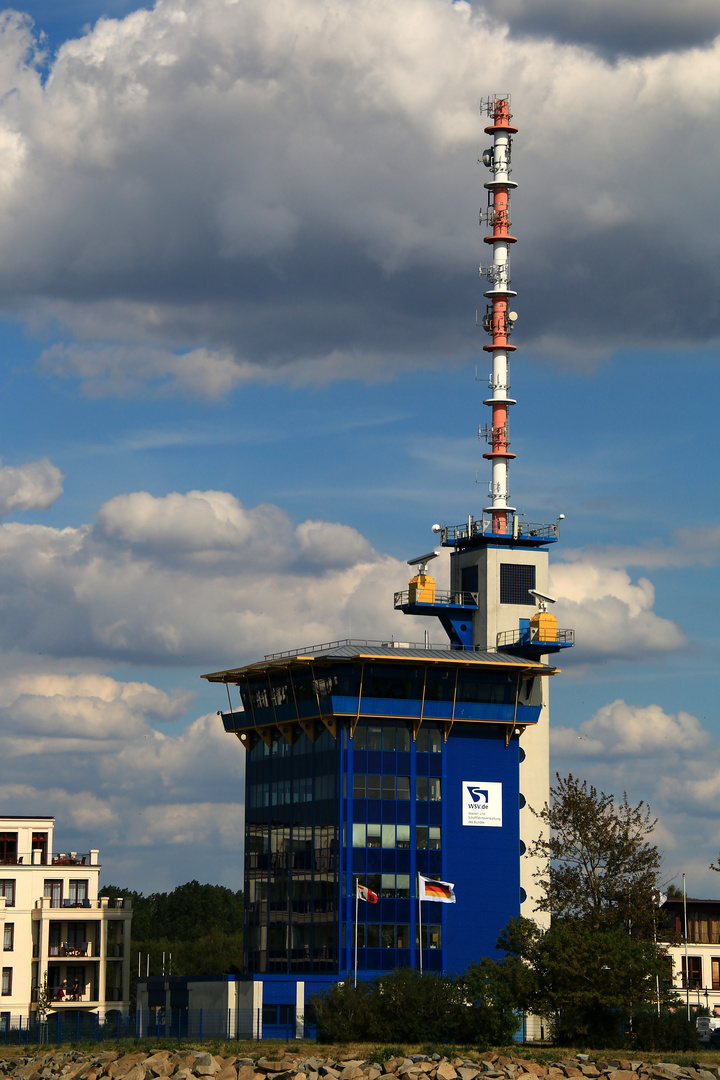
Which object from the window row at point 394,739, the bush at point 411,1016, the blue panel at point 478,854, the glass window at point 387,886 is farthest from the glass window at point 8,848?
the bush at point 411,1016

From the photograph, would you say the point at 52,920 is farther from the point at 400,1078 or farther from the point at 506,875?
the point at 400,1078

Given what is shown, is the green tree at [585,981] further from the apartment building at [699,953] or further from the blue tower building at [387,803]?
the apartment building at [699,953]

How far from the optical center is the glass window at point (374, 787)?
117325mm

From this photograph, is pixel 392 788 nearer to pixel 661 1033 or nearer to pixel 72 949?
pixel 661 1033

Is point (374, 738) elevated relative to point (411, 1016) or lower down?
elevated

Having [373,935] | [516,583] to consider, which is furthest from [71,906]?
[516,583]

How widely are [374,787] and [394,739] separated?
3842 millimetres

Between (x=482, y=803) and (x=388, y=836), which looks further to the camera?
(x=482, y=803)

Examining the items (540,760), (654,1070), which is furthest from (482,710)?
(654,1070)

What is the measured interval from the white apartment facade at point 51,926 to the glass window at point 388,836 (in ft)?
111

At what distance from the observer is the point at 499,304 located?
137 m

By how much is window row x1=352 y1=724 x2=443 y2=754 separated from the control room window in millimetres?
16816

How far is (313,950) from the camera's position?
11738 centimetres

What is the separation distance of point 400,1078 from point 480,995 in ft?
58.9
